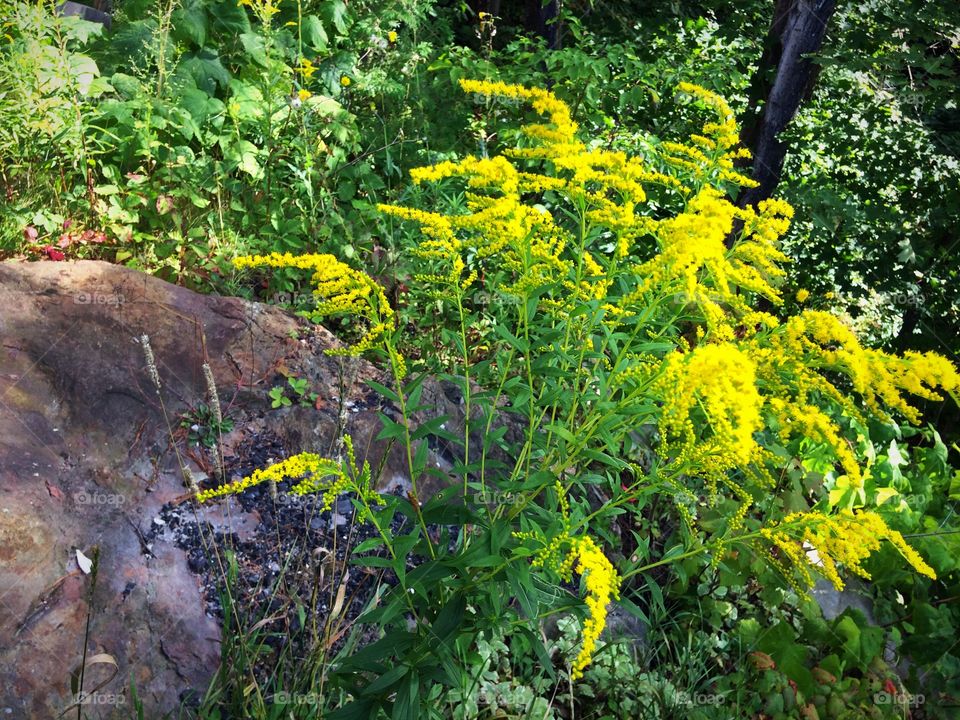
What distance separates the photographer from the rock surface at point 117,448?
2203 mm

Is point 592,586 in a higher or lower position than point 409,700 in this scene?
higher

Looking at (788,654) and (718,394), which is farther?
(788,654)

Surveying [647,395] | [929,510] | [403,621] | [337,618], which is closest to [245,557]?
[337,618]

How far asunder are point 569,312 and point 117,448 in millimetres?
1775

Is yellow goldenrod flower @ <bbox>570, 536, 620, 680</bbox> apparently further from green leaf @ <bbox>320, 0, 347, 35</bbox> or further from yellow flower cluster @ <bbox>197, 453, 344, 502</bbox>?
green leaf @ <bbox>320, 0, 347, 35</bbox>

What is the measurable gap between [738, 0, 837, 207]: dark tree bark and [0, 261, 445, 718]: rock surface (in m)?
2.80

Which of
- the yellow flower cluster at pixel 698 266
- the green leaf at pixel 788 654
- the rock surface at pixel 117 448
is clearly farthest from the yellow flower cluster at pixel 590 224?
the green leaf at pixel 788 654

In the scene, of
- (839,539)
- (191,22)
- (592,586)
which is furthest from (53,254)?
(839,539)

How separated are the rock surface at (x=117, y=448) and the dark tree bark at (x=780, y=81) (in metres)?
2.80

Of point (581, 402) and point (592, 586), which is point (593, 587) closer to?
point (592, 586)

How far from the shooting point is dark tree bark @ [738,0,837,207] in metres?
4.48

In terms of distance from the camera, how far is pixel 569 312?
200cm

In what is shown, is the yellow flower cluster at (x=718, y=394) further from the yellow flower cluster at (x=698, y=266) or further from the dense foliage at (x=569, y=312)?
the yellow flower cluster at (x=698, y=266)

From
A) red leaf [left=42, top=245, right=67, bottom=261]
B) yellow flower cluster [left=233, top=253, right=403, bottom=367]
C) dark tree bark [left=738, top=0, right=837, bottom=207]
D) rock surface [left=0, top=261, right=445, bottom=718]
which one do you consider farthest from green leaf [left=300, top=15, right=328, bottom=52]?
yellow flower cluster [left=233, top=253, right=403, bottom=367]
